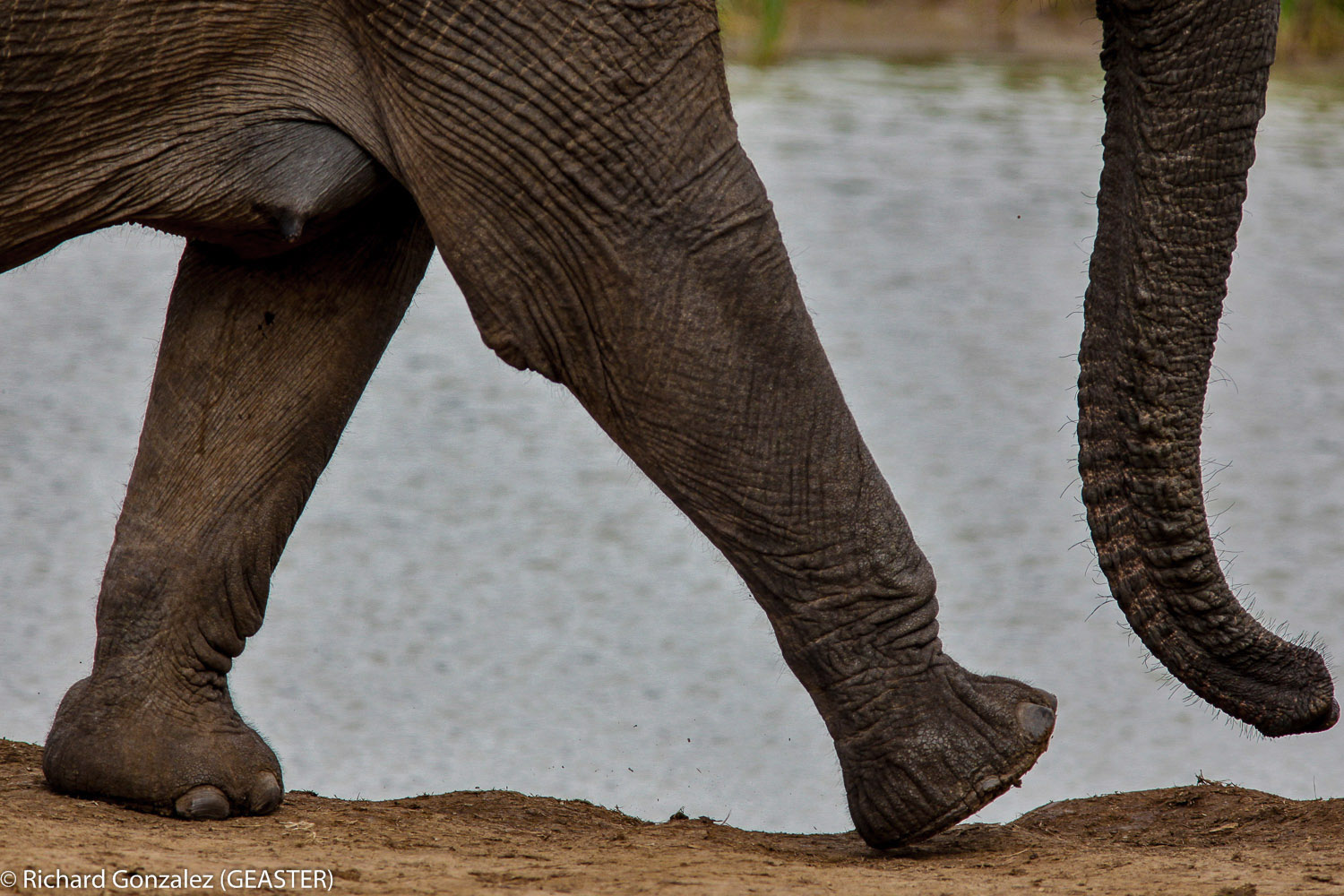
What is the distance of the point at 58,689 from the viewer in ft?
13.1

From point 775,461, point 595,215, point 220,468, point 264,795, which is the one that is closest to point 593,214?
point 595,215

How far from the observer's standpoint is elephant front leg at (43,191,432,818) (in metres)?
3.06

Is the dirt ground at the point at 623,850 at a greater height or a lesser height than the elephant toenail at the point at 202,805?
lesser

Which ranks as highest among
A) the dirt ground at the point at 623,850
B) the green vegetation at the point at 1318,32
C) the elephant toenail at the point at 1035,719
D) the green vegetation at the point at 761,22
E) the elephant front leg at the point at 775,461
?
the green vegetation at the point at 1318,32

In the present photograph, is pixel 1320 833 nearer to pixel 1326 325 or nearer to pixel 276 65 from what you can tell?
pixel 276 65

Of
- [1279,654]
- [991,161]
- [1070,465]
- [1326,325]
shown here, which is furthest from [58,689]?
[991,161]

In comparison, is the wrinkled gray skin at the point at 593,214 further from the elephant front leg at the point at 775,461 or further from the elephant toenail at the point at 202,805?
the elephant toenail at the point at 202,805

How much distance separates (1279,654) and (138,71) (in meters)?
1.82

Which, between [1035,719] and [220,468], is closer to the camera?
[1035,719]

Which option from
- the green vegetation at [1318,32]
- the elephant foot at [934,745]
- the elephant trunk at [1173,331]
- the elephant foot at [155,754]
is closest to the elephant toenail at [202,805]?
the elephant foot at [155,754]

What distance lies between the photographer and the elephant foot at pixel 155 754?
2.99 metres

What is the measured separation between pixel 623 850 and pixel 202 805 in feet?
2.26

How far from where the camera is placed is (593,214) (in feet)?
8.18

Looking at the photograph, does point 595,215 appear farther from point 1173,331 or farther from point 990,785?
point 990,785
